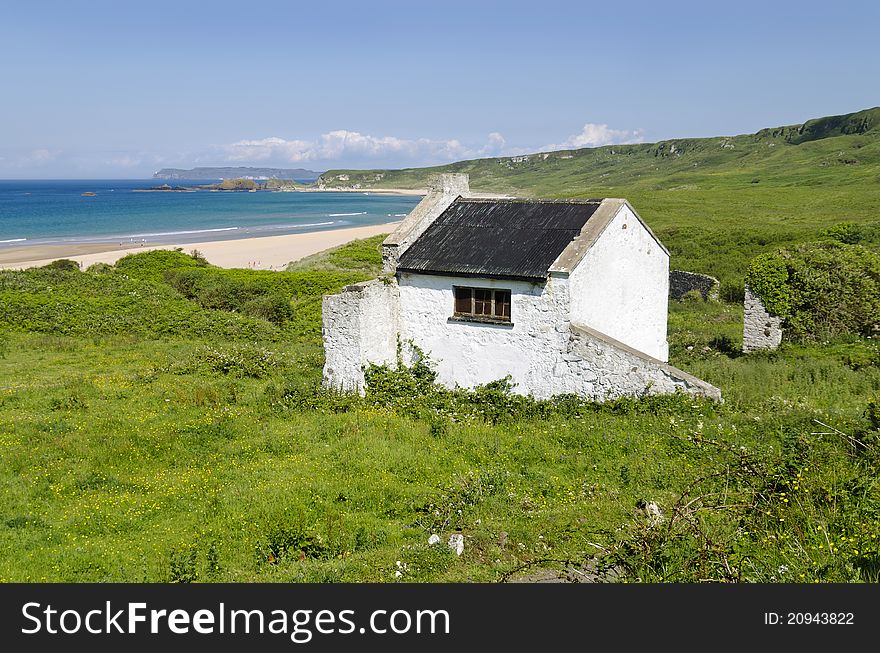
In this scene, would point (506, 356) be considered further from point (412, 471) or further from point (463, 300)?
point (412, 471)

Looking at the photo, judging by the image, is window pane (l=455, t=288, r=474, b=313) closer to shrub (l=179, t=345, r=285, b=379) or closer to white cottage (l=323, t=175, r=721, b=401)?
white cottage (l=323, t=175, r=721, b=401)

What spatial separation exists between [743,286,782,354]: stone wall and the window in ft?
30.9

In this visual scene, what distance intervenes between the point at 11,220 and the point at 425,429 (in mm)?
107812

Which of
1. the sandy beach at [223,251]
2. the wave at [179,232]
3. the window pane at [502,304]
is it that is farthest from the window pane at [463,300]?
the wave at [179,232]

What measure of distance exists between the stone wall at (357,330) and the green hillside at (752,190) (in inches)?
843

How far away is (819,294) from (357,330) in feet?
46.7

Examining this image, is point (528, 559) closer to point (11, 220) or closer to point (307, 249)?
point (307, 249)

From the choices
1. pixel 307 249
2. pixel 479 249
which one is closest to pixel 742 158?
pixel 307 249

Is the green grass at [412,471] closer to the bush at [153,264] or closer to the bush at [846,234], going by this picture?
the bush at [153,264]

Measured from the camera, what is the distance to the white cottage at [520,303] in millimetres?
13961

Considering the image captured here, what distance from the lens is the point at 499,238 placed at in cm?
1575

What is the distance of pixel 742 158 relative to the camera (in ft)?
479

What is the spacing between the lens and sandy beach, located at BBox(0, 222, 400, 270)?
177 feet

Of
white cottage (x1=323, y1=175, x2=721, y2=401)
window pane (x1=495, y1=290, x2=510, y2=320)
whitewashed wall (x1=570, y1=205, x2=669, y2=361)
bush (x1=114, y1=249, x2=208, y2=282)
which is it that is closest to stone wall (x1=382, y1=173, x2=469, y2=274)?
white cottage (x1=323, y1=175, x2=721, y2=401)
